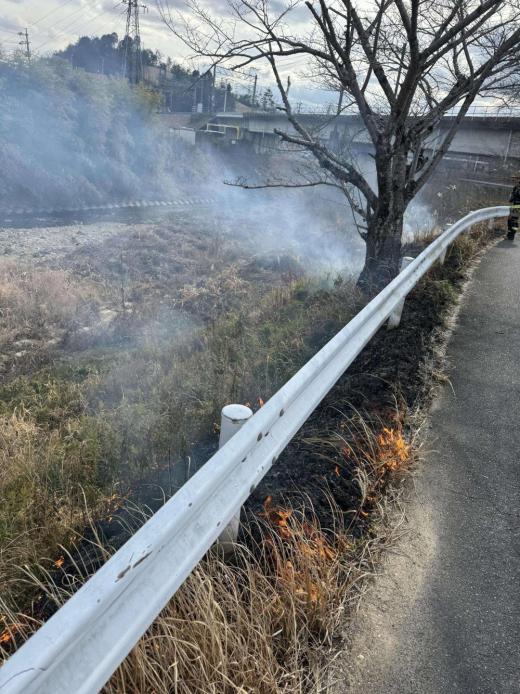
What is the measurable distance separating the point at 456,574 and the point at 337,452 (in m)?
1.11

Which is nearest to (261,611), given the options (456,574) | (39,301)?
(456,574)

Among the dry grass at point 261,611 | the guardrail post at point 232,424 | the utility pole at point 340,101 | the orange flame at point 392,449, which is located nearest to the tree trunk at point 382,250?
the utility pole at point 340,101

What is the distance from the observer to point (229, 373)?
696 cm

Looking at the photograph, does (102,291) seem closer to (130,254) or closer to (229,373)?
(130,254)

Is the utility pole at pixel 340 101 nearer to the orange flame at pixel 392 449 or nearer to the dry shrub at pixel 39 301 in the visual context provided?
the orange flame at pixel 392 449

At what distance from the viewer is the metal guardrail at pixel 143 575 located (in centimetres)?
134

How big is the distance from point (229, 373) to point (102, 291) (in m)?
12.3

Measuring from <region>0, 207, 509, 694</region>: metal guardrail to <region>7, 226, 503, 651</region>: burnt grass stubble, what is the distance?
0.54 metres

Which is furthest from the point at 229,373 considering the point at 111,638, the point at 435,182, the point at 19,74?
the point at 19,74

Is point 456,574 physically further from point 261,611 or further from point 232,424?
point 232,424

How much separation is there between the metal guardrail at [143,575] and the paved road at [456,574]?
35.3 inches

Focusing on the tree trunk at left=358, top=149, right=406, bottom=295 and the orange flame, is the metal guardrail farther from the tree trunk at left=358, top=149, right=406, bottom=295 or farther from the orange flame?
the tree trunk at left=358, top=149, right=406, bottom=295

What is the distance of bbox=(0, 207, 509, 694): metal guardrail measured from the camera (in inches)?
52.9

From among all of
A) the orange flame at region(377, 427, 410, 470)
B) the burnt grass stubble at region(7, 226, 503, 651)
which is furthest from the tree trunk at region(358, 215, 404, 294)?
the orange flame at region(377, 427, 410, 470)
